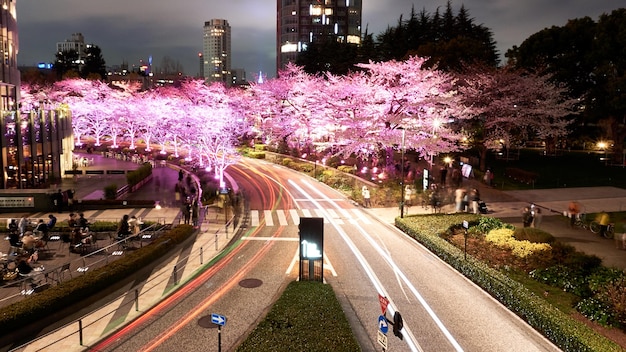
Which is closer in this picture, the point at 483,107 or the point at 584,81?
the point at 483,107

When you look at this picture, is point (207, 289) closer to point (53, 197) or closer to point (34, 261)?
point (34, 261)

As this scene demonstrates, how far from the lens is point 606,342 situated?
11.5m

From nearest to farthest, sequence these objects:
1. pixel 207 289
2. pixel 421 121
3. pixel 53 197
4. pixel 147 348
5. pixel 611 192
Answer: pixel 147 348, pixel 207 289, pixel 53 197, pixel 611 192, pixel 421 121

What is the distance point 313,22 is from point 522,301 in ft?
502

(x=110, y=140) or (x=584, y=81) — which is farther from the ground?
(x=584, y=81)

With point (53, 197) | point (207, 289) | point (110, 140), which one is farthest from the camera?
point (110, 140)

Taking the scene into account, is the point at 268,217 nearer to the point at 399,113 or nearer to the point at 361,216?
the point at 361,216

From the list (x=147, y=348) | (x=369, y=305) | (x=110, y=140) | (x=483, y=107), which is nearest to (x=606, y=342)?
(x=369, y=305)

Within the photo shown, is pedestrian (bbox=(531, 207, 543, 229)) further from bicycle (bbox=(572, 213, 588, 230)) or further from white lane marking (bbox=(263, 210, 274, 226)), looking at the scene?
white lane marking (bbox=(263, 210, 274, 226))

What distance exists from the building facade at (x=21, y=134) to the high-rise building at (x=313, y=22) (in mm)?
117864

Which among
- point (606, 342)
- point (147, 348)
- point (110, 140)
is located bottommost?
point (147, 348)

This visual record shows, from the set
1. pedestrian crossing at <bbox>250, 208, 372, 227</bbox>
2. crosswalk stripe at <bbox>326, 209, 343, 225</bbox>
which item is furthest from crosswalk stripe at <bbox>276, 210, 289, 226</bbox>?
crosswalk stripe at <bbox>326, 209, 343, 225</bbox>

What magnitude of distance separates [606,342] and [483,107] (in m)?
35.0

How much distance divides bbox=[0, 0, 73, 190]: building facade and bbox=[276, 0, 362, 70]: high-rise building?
4640 inches
